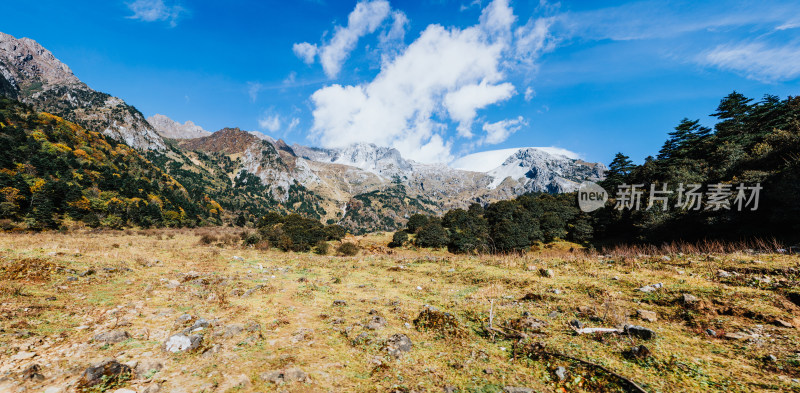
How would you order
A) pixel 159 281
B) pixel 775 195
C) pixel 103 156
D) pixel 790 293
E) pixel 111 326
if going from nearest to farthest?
pixel 111 326 < pixel 790 293 < pixel 159 281 < pixel 775 195 < pixel 103 156

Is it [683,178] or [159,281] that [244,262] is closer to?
[159,281]

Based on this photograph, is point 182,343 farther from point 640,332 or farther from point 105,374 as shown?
point 640,332

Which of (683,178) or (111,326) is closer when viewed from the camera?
(111,326)

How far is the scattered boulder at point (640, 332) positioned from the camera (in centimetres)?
686

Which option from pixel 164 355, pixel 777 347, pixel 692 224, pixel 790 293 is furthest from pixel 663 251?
pixel 164 355

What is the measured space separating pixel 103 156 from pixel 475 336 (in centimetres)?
12017

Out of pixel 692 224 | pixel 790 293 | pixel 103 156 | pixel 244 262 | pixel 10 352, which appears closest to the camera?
pixel 10 352

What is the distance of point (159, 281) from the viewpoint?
41.0 feet

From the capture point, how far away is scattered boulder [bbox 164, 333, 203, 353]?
6.75 meters

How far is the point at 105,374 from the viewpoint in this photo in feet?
17.6

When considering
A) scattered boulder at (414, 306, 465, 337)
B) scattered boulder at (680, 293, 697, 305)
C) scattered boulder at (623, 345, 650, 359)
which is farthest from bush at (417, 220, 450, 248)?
scattered boulder at (623, 345, 650, 359)

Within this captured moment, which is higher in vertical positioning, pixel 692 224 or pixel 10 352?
pixel 692 224

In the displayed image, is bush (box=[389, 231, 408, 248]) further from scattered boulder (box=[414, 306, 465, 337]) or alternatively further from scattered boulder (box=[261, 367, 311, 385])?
scattered boulder (box=[261, 367, 311, 385])

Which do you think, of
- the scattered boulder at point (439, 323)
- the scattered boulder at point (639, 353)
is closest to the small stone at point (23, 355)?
the scattered boulder at point (439, 323)
